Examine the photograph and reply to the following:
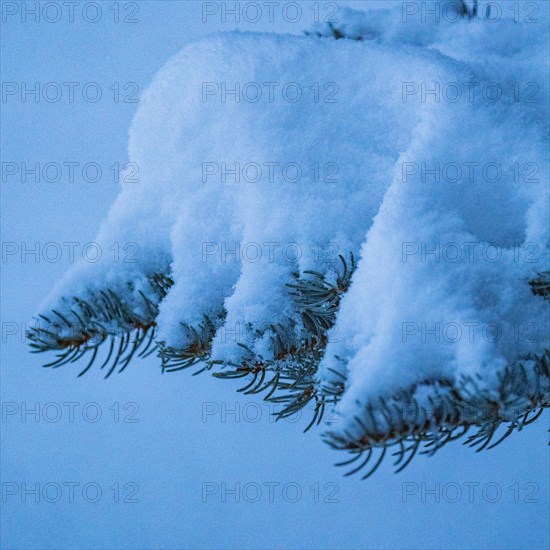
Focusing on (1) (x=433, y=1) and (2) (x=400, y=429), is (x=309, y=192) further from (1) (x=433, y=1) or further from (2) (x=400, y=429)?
(1) (x=433, y=1)

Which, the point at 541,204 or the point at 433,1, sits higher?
the point at 433,1

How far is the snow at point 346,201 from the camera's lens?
460mm

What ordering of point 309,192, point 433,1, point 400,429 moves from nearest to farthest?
point 400,429 < point 309,192 < point 433,1

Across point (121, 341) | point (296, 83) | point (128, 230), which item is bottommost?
point (121, 341)

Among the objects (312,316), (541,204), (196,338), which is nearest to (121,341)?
(196,338)

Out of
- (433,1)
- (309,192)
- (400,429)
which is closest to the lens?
(400,429)

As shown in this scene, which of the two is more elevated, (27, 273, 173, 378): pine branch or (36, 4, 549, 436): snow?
(36, 4, 549, 436): snow

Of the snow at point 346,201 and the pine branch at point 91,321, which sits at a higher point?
the snow at point 346,201

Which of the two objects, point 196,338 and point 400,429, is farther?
point 196,338

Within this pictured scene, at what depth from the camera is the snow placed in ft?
1.51

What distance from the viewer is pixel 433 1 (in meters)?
0.82

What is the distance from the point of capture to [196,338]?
23.9 inches

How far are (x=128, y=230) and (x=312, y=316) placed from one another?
0.67 ft

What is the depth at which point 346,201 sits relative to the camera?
0.57 metres
